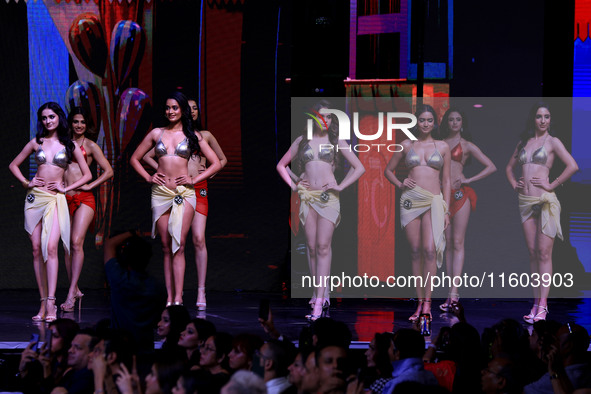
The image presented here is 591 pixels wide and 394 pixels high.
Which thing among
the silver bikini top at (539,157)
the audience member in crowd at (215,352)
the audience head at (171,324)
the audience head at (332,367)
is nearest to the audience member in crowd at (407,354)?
the audience head at (332,367)

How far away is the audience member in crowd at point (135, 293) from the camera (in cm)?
452

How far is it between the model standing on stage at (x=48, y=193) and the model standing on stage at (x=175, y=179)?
634mm

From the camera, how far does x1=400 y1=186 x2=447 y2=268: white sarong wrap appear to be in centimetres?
686

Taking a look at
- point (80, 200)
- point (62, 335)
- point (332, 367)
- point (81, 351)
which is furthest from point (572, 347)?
point (80, 200)

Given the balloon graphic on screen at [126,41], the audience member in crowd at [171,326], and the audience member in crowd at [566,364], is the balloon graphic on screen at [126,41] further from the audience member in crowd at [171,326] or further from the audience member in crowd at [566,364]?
the audience member in crowd at [566,364]

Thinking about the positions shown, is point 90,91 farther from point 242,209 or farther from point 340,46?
point 340,46

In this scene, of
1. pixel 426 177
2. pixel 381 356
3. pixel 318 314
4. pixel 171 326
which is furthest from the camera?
pixel 426 177

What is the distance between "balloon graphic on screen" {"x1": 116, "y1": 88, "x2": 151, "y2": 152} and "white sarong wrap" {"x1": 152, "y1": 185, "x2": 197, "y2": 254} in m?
1.67

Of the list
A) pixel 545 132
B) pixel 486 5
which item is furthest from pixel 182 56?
pixel 545 132

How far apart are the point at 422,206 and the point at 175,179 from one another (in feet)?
6.24

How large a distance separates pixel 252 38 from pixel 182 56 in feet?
2.23

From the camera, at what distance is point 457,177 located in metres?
7.66

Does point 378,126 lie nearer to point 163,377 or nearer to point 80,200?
point 80,200

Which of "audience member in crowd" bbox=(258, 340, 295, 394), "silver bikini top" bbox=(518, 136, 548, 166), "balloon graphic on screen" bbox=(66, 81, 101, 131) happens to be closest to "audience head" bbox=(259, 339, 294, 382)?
"audience member in crowd" bbox=(258, 340, 295, 394)
